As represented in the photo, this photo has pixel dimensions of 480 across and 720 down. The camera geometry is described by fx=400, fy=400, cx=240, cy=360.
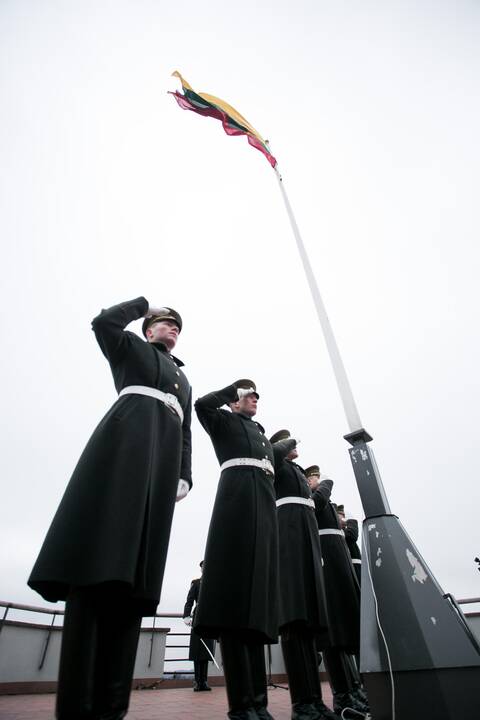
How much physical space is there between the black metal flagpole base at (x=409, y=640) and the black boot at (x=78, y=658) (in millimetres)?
1442

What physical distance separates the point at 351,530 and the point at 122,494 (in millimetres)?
5638

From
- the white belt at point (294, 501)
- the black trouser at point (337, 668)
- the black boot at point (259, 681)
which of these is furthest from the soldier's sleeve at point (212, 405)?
the black trouser at point (337, 668)

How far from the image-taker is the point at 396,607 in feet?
7.04

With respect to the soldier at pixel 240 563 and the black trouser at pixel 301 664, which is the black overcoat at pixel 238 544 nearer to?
the soldier at pixel 240 563

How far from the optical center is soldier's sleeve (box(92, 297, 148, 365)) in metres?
2.25

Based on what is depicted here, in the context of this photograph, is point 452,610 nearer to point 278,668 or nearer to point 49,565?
point 49,565

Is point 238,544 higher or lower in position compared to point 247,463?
lower

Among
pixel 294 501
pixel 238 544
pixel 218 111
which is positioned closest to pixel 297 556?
pixel 294 501

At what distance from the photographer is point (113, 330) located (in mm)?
2266

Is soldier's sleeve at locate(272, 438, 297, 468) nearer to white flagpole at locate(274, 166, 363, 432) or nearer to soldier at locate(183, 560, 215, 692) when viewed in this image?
white flagpole at locate(274, 166, 363, 432)

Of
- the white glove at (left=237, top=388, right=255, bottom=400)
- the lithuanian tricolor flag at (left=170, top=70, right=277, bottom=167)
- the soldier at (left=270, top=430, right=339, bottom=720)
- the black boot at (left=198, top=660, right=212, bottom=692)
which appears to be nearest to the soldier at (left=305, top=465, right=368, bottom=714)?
the soldier at (left=270, top=430, right=339, bottom=720)

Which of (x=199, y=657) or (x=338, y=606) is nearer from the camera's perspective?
(x=338, y=606)

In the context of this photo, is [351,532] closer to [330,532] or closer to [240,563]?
[330,532]

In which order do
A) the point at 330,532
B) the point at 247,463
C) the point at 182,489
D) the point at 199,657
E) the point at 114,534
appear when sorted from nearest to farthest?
the point at 114,534, the point at 182,489, the point at 247,463, the point at 330,532, the point at 199,657
